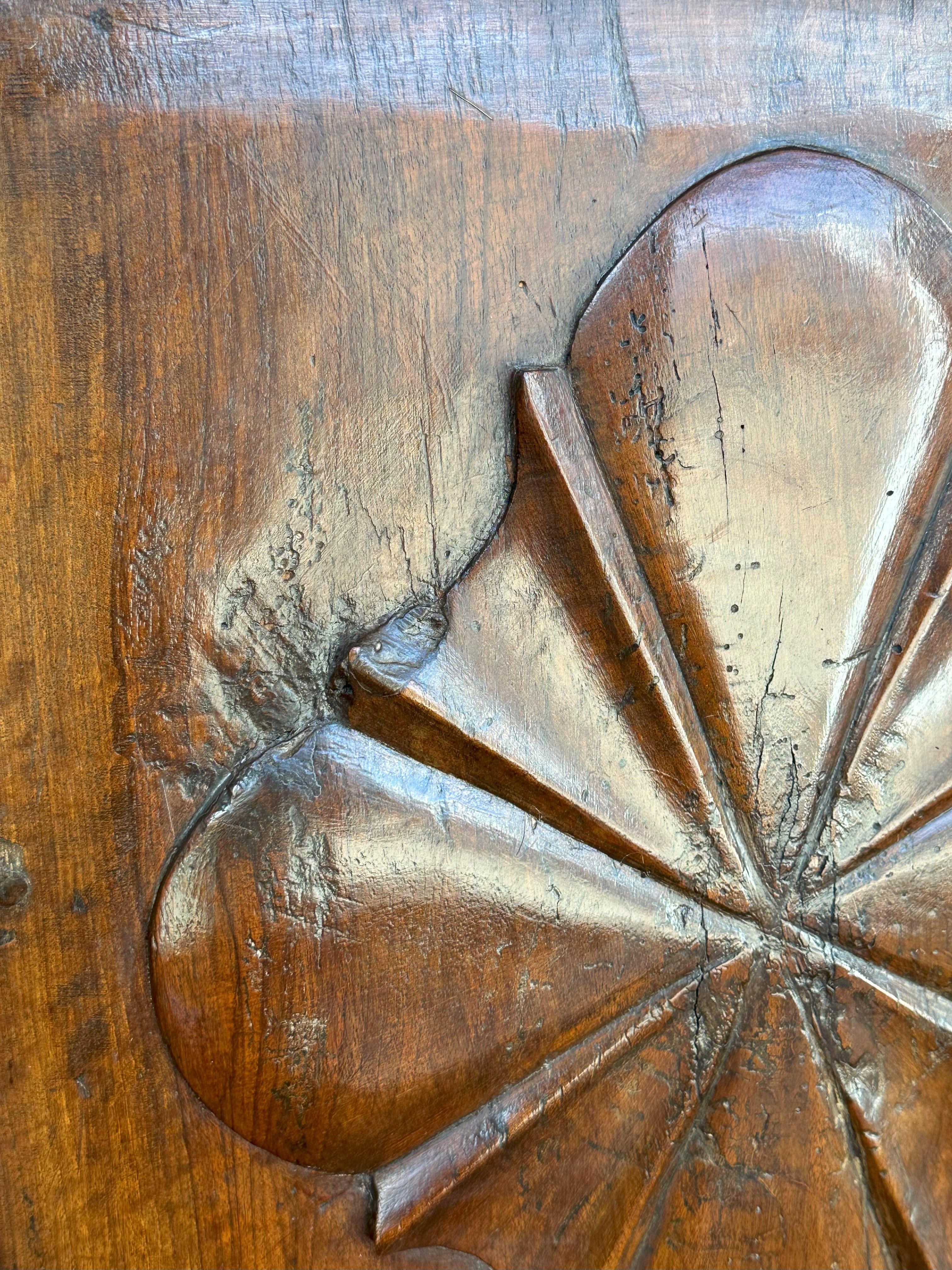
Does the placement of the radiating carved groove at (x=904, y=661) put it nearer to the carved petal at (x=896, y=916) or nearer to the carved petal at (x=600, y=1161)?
the carved petal at (x=896, y=916)

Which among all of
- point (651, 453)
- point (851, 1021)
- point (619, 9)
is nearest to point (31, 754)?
point (651, 453)

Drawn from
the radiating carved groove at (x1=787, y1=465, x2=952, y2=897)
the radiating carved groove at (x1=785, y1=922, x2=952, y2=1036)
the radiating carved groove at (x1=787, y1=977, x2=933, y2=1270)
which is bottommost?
the radiating carved groove at (x1=787, y1=977, x2=933, y2=1270)

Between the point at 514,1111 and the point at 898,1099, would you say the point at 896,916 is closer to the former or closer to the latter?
the point at 898,1099

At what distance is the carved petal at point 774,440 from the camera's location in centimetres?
87

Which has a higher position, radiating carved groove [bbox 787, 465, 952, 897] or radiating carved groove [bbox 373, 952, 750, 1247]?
radiating carved groove [bbox 787, 465, 952, 897]

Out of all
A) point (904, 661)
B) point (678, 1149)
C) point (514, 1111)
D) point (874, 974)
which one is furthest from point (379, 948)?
point (904, 661)

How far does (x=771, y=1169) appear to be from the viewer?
84 centimetres

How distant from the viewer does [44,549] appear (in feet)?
2.74

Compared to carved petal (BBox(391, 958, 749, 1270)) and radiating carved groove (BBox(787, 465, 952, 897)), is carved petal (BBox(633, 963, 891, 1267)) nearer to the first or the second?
carved petal (BBox(391, 958, 749, 1270))

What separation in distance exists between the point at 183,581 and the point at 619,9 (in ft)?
2.24

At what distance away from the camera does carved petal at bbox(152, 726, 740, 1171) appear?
0.83 metres

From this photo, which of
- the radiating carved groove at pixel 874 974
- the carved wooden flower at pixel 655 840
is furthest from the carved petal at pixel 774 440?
the radiating carved groove at pixel 874 974

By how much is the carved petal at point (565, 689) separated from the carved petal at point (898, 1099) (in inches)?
4.9

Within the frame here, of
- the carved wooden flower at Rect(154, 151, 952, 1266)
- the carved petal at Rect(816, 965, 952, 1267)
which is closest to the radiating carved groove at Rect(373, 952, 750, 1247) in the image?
the carved wooden flower at Rect(154, 151, 952, 1266)
